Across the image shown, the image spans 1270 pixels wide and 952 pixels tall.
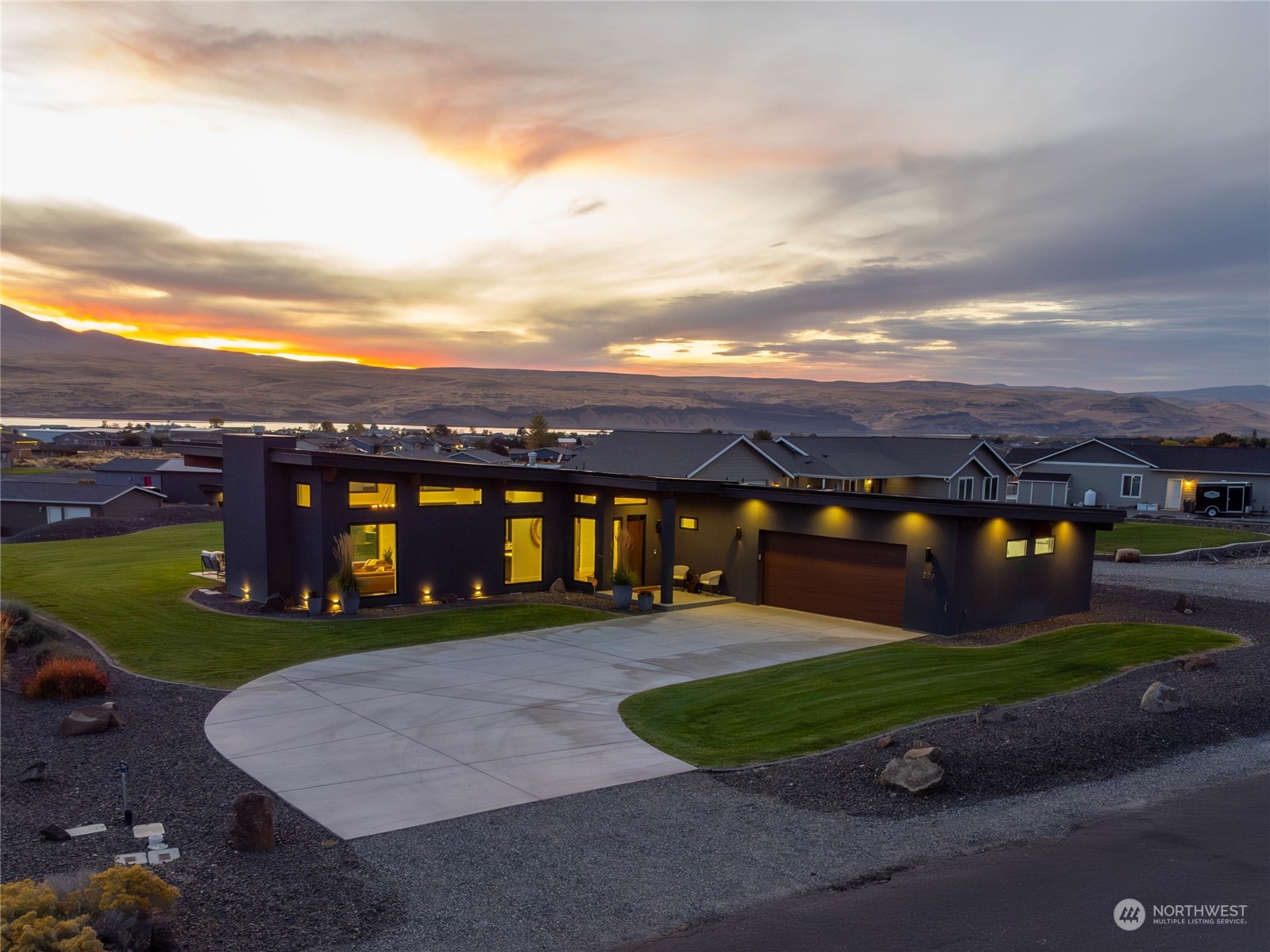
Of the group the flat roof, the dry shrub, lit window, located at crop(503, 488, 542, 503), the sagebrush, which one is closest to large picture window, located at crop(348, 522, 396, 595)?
the flat roof

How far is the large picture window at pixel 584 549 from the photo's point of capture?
24.2 metres

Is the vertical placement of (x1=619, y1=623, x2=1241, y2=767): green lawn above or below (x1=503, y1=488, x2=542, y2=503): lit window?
below

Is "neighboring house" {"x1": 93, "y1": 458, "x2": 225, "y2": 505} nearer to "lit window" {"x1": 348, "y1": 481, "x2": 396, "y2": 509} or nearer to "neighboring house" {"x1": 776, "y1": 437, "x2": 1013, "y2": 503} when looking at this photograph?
"lit window" {"x1": 348, "y1": 481, "x2": 396, "y2": 509}

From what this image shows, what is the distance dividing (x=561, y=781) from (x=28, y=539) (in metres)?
35.4

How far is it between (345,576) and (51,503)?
1226 inches

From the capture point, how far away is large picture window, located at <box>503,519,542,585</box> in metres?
23.3

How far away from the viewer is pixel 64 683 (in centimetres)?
1288

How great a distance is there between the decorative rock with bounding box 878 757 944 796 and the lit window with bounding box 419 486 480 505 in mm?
15058

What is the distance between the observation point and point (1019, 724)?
34.3ft

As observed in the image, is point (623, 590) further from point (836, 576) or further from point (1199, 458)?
point (1199, 458)

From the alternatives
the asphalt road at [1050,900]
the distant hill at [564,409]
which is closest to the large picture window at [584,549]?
the asphalt road at [1050,900]

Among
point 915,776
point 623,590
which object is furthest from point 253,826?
point 623,590

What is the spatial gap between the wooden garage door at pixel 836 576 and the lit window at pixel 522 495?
21.4 feet

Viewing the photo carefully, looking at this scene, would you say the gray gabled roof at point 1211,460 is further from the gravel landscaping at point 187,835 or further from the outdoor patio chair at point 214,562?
the gravel landscaping at point 187,835
